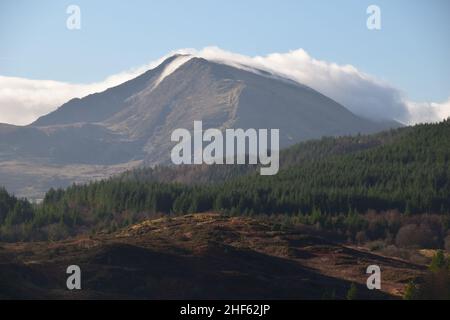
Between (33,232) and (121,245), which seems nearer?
(121,245)

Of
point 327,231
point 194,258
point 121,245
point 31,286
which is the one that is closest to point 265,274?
point 194,258

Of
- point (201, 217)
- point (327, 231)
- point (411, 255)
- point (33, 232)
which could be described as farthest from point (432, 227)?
point (33, 232)

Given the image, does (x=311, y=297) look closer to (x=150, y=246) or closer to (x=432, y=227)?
(x=150, y=246)

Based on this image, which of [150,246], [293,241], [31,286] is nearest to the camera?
[31,286]
